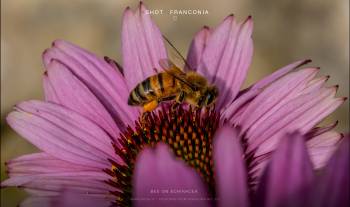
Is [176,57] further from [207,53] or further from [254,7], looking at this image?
[254,7]

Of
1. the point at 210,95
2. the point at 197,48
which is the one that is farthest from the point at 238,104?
the point at 197,48

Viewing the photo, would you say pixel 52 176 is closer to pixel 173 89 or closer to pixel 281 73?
pixel 173 89

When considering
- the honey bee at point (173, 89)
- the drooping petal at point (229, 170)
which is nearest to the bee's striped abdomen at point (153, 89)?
the honey bee at point (173, 89)

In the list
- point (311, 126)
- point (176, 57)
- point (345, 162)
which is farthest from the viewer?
point (176, 57)

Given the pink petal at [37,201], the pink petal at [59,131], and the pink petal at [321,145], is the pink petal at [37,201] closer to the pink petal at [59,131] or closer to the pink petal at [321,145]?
the pink petal at [59,131]

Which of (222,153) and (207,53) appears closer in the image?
(222,153)

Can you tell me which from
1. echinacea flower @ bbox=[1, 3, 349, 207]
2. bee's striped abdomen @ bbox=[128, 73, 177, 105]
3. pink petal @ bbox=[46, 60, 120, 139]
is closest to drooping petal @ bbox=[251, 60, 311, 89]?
echinacea flower @ bbox=[1, 3, 349, 207]

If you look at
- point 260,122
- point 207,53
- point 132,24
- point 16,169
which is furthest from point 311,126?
point 16,169
